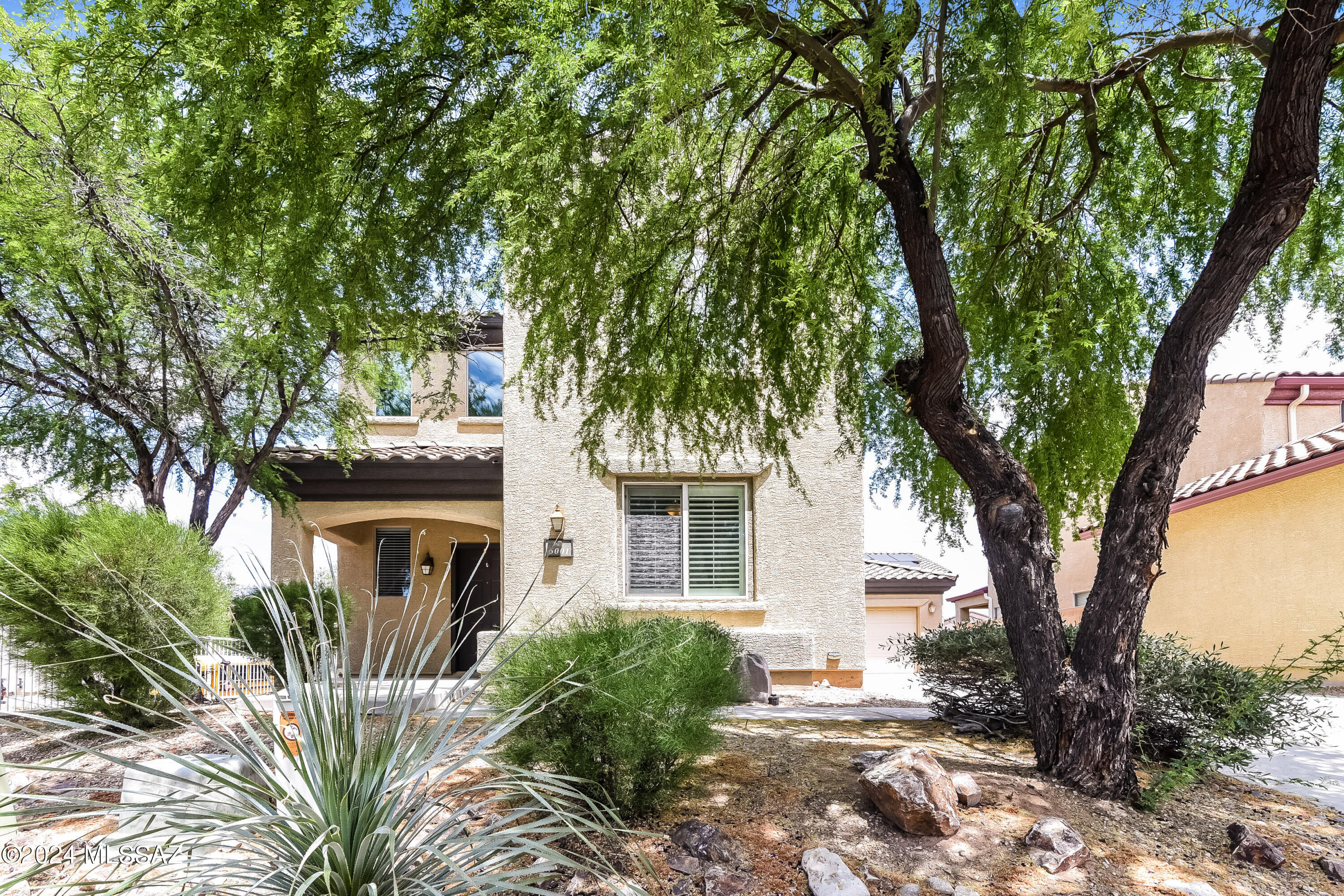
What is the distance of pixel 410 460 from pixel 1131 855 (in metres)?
10.6

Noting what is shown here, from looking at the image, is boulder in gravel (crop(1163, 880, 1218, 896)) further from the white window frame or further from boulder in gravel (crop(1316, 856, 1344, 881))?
the white window frame

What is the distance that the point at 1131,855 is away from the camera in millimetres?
4559

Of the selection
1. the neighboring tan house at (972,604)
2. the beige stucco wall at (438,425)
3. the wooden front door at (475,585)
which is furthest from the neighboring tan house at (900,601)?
the beige stucco wall at (438,425)

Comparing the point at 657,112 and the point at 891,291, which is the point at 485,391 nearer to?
the point at 891,291

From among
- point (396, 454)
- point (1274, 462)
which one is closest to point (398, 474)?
point (396, 454)

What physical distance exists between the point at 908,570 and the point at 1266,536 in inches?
437

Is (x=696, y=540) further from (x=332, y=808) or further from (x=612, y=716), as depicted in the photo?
(x=332, y=808)

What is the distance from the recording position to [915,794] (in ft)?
15.4

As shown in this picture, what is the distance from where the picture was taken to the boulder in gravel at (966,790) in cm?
503

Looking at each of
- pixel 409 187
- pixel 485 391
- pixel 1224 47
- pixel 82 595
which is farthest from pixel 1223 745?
pixel 485 391

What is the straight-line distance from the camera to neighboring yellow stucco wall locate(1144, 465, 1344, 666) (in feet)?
39.4

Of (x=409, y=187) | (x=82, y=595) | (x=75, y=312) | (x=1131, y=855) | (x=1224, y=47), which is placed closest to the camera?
(x=1131, y=855)

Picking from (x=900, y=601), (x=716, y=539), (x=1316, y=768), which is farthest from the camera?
(x=900, y=601)

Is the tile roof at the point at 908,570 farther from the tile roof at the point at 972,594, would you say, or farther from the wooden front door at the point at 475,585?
the wooden front door at the point at 475,585
